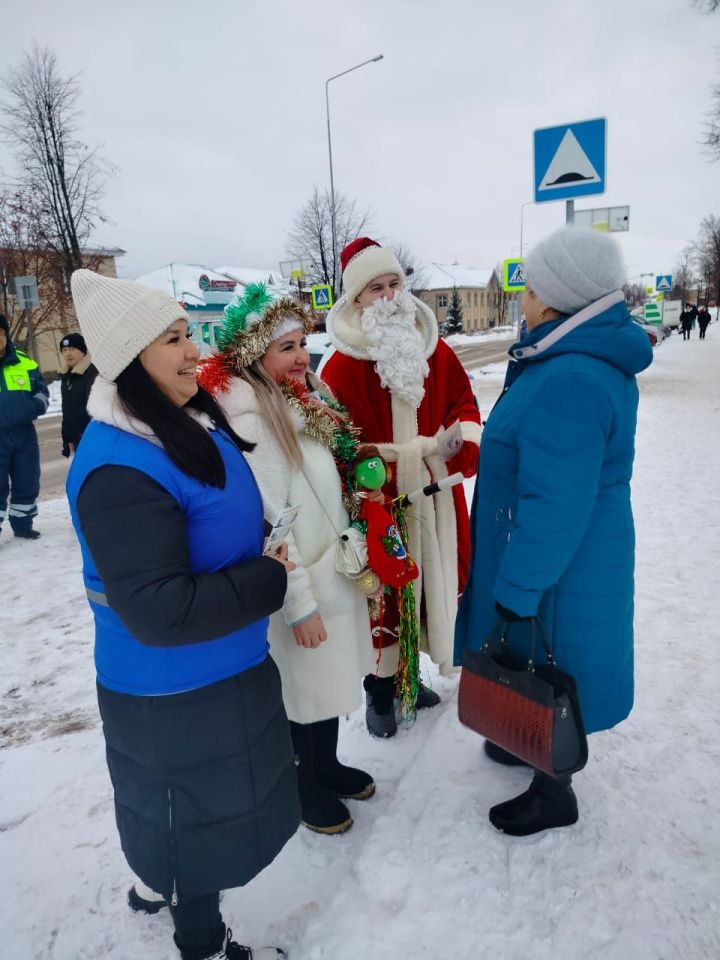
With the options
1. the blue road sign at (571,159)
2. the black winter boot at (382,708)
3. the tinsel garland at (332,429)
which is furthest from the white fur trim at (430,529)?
the blue road sign at (571,159)

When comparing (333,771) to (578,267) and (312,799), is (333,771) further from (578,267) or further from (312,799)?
(578,267)

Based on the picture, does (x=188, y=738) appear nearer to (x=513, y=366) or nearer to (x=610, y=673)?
(x=610, y=673)

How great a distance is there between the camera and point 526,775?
2.39 m

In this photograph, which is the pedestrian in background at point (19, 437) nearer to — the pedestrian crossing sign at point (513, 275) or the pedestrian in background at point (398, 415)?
the pedestrian in background at point (398, 415)

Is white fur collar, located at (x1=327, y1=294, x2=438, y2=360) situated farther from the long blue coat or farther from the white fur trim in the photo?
the long blue coat

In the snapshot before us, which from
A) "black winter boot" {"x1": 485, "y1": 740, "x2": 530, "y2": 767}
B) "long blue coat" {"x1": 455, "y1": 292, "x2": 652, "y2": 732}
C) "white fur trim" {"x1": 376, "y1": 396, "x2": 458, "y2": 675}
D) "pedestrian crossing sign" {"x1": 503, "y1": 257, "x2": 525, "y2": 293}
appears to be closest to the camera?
"long blue coat" {"x1": 455, "y1": 292, "x2": 652, "y2": 732}

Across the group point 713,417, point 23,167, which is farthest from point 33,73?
point 713,417

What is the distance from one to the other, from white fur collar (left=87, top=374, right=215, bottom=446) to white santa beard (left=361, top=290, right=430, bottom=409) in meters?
1.37

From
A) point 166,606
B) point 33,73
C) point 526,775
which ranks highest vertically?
point 33,73

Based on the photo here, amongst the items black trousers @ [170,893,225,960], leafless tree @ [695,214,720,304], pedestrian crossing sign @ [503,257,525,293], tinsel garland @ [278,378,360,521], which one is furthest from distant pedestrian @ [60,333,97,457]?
leafless tree @ [695,214,720,304]

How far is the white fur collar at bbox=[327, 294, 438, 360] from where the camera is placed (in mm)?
2633

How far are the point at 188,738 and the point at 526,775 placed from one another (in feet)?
5.10

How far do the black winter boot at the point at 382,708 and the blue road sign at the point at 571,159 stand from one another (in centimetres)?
380

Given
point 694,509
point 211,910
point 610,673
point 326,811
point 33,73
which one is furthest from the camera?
point 33,73
